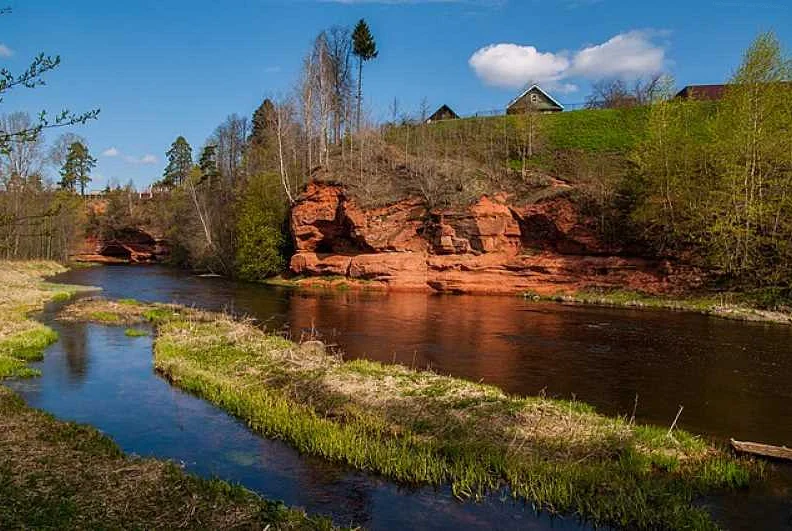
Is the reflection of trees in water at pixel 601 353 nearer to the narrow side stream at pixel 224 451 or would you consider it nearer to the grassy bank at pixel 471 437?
the grassy bank at pixel 471 437

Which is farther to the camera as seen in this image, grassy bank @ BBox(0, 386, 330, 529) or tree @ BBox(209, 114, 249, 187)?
tree @ BBox(209, 114, 249, 187)

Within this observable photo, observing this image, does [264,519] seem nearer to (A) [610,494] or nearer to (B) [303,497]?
(B) [303,497]

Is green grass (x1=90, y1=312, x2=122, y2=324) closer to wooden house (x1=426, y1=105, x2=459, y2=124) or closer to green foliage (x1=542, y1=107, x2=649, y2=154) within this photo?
green foliage (x1=542, y1=107, x2=649, y2=154)

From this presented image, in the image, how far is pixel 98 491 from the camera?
7.90 m

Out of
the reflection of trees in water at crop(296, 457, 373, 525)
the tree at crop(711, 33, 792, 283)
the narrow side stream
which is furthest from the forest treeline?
the reflection of trees in water at crop(296, 457, 373, 525)

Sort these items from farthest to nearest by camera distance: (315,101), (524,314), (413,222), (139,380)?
(315,101) → (413,222) → (524,314) → (139,380)

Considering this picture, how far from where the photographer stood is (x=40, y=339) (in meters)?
20.0

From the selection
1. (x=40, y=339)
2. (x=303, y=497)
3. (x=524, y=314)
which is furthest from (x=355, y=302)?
(x=303, y=497)

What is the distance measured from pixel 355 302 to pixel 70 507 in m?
27.6

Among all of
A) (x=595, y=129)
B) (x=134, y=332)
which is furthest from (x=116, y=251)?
(x=134, y=332)

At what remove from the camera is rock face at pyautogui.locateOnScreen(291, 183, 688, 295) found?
129 ft

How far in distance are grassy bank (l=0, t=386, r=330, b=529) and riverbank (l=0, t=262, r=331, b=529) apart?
0.03ft

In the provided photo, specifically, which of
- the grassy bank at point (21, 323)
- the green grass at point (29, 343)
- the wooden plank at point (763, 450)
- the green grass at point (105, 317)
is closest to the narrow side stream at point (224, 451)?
the green grass at point (29, 343)

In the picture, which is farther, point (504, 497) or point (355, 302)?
point (355, 302)
